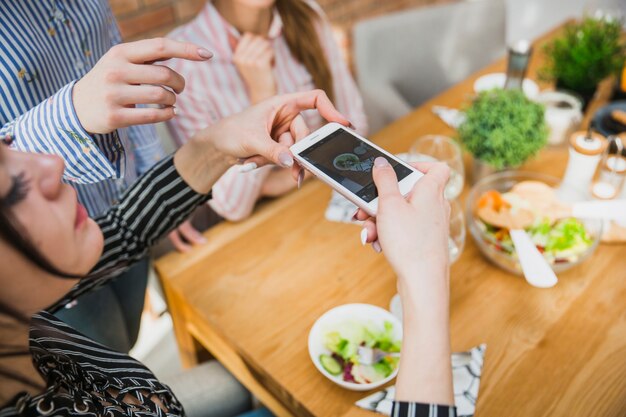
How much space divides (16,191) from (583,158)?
Result: 43.4 inches

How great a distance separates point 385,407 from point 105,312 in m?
0.74

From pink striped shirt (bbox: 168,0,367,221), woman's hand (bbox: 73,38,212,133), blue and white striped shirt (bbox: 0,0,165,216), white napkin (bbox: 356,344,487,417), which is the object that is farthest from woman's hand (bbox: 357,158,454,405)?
pink striped shirt (bbox: 168,0,367,221)

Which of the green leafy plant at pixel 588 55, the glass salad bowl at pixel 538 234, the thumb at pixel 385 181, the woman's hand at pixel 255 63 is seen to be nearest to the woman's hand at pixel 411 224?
the thumb at pixel 385 181

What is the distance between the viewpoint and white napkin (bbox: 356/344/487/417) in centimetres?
84

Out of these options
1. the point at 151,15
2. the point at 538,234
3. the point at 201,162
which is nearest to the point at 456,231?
the point at 538,234

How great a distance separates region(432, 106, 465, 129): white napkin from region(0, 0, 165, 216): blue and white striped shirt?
84cm

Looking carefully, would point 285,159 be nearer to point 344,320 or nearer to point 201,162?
point 201,162

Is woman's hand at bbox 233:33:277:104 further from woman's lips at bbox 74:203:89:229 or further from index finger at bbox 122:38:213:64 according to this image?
woman's lips at bbox 74:203:89:229

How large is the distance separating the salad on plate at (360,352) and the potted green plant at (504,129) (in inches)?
19.8

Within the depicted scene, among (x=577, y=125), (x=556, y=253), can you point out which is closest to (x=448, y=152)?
(x=556, y=253)

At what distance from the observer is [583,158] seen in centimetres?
115

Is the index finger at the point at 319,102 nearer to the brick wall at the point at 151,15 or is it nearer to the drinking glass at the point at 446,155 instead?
the drinking glass at the point at 446,155

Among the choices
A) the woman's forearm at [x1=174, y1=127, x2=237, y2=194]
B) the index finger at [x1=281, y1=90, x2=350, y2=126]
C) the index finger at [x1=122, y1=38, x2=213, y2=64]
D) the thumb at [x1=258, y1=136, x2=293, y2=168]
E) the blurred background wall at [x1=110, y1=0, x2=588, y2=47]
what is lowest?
the blurred background wall at [x1=110, y1=0, x2=588, y2=47]

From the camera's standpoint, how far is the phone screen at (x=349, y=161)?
81 cm
